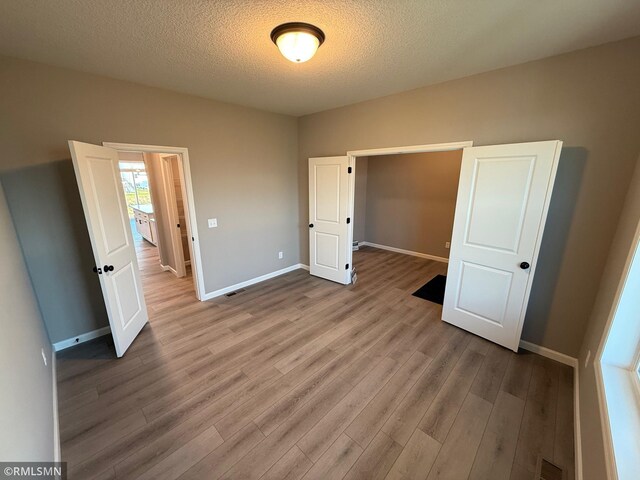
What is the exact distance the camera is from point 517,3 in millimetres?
1503

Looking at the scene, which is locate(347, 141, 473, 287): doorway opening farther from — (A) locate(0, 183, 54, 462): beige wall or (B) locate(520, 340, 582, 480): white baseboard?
(A) locate(0, 183, 54, 462): beige wall

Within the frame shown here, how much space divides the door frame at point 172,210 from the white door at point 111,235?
1495 mm

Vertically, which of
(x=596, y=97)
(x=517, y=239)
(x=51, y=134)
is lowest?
(x=517, y=239)

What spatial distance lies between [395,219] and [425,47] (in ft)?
13.7

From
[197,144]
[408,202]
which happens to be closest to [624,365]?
[197,144]

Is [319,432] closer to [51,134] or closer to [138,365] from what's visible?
[138,365]

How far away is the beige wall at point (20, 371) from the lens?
1068 mm

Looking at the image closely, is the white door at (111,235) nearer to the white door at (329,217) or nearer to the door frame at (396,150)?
the white door at (329,217)

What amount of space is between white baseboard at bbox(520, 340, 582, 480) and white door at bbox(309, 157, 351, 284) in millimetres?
2374

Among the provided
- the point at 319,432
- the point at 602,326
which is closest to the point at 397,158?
the point at 602,326

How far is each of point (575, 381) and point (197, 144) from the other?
15.0 ft

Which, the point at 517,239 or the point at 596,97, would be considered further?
the point at 517,239

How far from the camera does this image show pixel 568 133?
2.11 meters

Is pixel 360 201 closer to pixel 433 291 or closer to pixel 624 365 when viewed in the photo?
pixel 433 291
